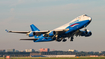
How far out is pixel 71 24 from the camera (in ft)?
219

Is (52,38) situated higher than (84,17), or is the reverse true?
(84,17)

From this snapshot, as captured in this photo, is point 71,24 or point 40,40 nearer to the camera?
point 71,24

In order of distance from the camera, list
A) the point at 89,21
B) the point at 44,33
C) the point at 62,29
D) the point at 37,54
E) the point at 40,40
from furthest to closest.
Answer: the point at 37,54 < the point at 40,40 < the point at 44,33 < the point at 62,29 < the point at 89,21

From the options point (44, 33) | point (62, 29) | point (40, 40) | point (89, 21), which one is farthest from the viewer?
point (40, 40)

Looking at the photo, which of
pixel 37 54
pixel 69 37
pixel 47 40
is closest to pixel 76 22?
pixel 69 37

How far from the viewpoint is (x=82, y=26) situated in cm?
6519

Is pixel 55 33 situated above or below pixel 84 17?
below

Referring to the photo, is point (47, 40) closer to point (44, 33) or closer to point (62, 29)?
point (44, 33)

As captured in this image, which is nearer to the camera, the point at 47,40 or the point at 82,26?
the point at 82,26

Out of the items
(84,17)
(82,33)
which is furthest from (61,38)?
(84,17)

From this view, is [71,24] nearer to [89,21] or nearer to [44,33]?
[89,21]

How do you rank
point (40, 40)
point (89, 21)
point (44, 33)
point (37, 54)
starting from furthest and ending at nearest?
point (37, 54) → point (40, 40) → point (44, 33) → point (89, 21)

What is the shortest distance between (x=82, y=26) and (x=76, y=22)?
8.24ft

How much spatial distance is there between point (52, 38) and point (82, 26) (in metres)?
14.0
